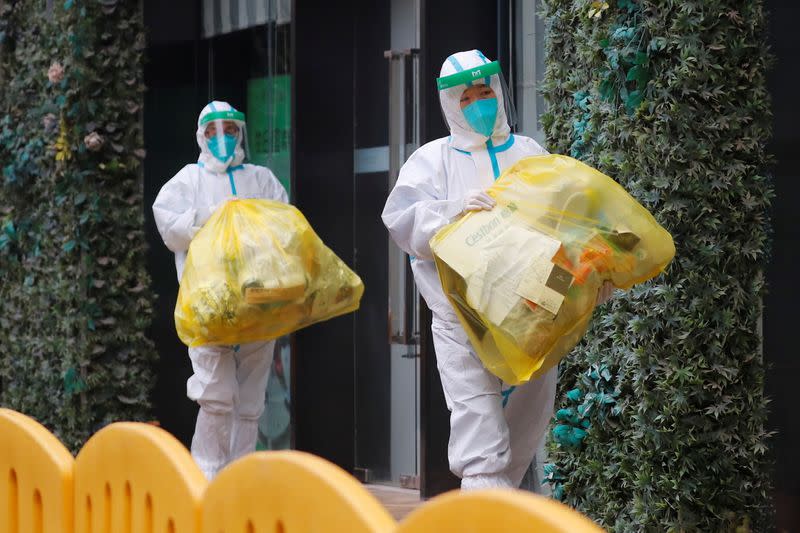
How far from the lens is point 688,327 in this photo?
476 cm

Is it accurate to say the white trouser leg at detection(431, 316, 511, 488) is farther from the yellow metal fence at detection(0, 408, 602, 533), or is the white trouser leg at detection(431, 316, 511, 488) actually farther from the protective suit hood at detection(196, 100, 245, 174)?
the protective suit hood at detection(196, 100, 245, 174)

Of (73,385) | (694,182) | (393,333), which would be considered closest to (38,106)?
(73,385)

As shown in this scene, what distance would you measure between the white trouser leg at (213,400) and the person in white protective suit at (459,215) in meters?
1.80

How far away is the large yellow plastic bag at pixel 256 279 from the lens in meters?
6.06

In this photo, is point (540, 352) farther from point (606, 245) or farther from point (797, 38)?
point (797, 38)

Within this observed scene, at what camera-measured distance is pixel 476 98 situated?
4.96m

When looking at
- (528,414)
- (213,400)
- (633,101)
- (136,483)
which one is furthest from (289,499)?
(213,400)

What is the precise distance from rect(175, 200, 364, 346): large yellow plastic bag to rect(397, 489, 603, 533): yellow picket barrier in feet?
13.2

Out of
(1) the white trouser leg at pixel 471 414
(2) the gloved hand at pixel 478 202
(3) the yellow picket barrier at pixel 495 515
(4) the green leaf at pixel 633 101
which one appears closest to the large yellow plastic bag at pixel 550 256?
(2) the gloved hand at pixel 478 202

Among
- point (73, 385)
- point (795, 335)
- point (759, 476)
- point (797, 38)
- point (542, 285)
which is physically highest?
point (797, 38)

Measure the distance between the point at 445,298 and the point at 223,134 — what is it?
265cm

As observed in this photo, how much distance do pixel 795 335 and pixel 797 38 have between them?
1063 mm

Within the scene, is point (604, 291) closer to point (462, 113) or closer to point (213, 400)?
point (462, 113)

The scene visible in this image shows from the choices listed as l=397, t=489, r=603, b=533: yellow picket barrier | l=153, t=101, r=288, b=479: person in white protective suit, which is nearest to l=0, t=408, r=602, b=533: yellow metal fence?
l=397, t=489, r=603, b=533: yellow picket barrier
